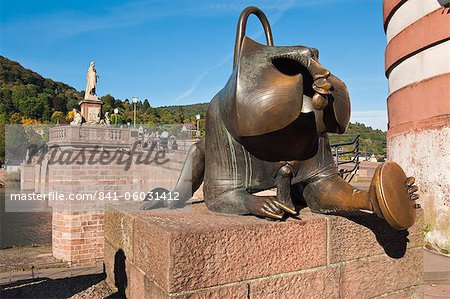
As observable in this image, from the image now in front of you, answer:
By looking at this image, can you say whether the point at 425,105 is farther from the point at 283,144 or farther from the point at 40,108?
the point at 40,108

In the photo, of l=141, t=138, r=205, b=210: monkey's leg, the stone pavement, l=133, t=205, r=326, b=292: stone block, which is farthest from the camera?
the stone pavement

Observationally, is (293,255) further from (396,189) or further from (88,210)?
(88,210)

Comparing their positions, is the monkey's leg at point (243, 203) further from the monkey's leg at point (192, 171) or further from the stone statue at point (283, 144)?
the monkey's leg at point (192, 171)

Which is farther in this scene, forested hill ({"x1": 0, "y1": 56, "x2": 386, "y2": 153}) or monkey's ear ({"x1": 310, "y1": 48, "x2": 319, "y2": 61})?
forested hill ({"x1": 0, "y1": 56, "x2": 386, "y2": 153})

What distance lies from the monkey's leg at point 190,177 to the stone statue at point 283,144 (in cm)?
31

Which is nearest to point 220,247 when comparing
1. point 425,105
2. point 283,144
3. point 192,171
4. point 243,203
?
point 243,203

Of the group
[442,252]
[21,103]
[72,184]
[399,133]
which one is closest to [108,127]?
[72,184]

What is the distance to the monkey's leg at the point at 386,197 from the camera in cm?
199

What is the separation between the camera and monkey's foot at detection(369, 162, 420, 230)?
199cm

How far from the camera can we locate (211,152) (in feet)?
8.18

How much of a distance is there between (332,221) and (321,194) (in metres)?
0.18

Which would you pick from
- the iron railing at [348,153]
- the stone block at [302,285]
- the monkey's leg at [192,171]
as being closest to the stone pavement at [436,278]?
the iron railing at [348,153]

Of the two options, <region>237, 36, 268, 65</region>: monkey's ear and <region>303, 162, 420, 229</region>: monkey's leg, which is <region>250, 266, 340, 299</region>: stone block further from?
<region>237, 36, 268, 65</region>: monkey's ear

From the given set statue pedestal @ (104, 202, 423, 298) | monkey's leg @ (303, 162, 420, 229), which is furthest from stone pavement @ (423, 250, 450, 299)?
monkey's leg @ (303, 162, 420, 229)
